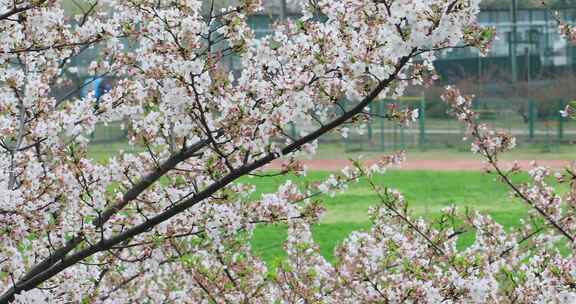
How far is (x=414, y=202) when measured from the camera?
18.1 m

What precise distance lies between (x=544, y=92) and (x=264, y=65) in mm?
30329

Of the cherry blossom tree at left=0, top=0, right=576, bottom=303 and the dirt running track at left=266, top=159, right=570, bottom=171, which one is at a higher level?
the cherry blossom tree at left=0, top=0, right=576, bottom=303

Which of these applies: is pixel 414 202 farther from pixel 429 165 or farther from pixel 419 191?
pixel 429 165

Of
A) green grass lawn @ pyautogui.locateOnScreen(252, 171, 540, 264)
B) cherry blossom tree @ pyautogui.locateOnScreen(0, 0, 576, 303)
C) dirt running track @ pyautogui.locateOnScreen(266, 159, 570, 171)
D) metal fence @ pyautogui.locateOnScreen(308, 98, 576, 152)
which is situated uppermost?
cherry blossom tree @ pyautogui.locateOnScreen(0, 0, 576, 303)

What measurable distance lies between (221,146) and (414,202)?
1514cm

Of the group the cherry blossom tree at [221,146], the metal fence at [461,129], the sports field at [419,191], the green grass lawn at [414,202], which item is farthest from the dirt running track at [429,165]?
the cherry blossom tree at [221,146]

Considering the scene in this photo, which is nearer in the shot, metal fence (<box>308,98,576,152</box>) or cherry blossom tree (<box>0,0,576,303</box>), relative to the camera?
cherry blossom tree (<box>0,0,576,303</box>)

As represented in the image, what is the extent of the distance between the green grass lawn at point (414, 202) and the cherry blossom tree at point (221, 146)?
856 cm

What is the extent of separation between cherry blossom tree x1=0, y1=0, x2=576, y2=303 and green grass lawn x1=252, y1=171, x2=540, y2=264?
8.56m

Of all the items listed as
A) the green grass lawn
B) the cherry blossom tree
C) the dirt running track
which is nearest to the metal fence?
the dirt running track

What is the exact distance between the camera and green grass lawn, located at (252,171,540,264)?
1411 cm

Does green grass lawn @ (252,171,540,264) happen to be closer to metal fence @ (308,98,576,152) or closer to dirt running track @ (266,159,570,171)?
dirt running track @ (266,159,570,171)

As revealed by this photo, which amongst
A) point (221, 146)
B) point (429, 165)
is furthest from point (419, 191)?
point (221, 146)

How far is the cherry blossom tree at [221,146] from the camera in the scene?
2.77 metres
